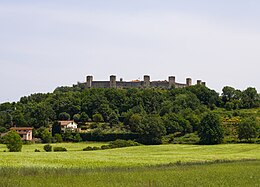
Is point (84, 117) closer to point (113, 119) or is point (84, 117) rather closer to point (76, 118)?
point (76, 118)

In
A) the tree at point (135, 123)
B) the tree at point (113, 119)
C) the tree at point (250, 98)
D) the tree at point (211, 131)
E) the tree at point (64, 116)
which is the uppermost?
the tree at point (250, 98)

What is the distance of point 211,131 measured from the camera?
8975cm

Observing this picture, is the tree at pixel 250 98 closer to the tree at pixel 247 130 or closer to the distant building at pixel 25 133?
the tree at pixel 247 130

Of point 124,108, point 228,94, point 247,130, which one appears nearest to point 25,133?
point 124,108

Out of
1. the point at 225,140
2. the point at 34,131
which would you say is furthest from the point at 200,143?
the point at 34,131

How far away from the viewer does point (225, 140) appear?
91062 millimetres

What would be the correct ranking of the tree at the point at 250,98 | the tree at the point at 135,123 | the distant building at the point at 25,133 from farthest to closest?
1. the tree at the point at 250,98
2. the distant building at the point at 25,133
3. the tree at the point at 135,123

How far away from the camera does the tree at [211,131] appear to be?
8975 centimetres

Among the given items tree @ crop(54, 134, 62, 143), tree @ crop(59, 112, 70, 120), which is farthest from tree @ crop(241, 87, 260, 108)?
tree @ crop(54, 134, 62, 143)

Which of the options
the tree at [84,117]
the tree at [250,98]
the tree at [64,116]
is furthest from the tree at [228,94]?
the tree at [64,116]

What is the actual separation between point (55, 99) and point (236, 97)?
2370 inches

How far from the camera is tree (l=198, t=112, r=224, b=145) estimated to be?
3533 inches

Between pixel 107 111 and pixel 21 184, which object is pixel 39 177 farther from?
pixel 107 111

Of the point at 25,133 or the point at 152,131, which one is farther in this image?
the point at 25,133
